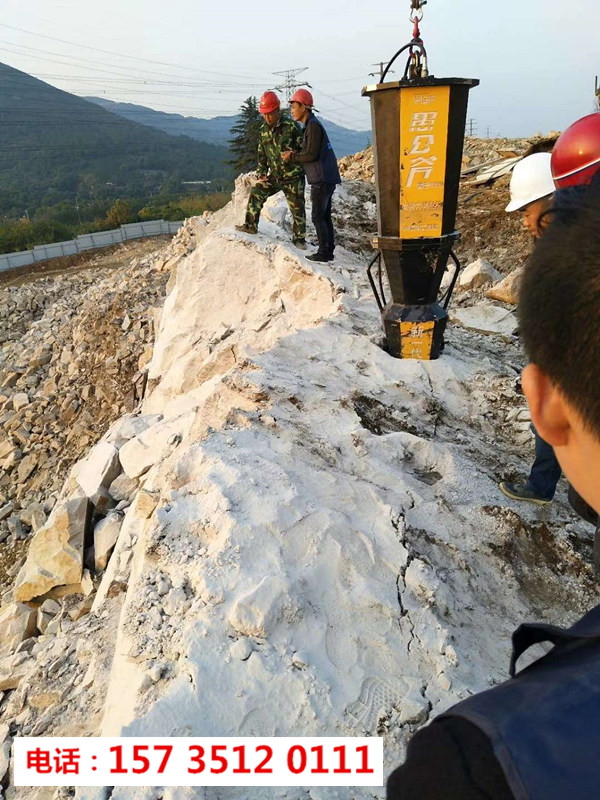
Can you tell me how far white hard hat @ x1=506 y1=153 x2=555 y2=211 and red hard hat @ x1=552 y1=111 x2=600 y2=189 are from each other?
2.21 ft

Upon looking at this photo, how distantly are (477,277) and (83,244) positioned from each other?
691 inches

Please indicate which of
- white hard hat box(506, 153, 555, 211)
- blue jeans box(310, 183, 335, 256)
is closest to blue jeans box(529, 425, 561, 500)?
white hard hat box(506, 153, 555, 211)

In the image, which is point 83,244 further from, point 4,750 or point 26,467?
point 4,750

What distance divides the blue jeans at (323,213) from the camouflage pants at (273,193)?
298 mm

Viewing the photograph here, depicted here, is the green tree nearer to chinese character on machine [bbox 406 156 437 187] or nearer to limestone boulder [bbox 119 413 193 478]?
limestone boulder [bbox 119 413 193 478]

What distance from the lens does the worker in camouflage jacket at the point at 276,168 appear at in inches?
217

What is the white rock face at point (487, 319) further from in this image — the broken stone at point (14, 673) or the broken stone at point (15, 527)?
the broken stone at point (15, 527)

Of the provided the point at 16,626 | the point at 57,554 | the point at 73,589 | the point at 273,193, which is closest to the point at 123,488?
the point at 57,554

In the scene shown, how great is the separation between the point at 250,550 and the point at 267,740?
704 millimetres

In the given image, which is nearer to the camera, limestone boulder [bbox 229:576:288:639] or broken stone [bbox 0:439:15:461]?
limestone boulder [bbox 229:576:288:639]

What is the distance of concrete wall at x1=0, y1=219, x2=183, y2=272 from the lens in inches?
714

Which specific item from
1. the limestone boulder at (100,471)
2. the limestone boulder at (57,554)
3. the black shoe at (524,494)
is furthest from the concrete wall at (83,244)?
the black shoe at (524,494)

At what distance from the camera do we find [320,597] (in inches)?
83.8

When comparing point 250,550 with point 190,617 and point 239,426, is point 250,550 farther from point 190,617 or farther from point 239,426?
point 239,426
